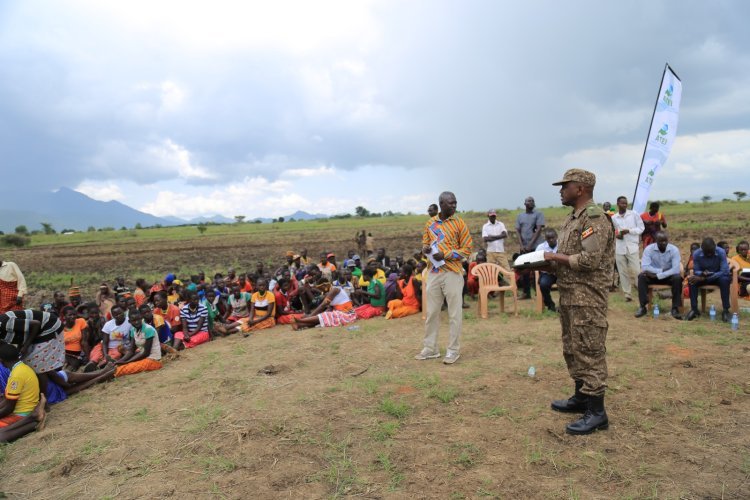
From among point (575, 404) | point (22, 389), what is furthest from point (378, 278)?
point (22, 389)

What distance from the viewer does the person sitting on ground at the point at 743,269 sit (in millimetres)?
7526

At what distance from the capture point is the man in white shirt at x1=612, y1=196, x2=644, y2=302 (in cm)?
859

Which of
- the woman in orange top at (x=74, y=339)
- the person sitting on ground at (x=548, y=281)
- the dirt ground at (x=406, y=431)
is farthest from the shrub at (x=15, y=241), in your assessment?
the person sitting on ground at (x=548, y=281)

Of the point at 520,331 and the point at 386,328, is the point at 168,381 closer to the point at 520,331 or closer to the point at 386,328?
the point at 386,328

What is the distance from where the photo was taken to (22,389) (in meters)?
4.94

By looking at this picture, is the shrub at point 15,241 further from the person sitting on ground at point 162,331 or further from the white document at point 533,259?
the white document at point 533,259

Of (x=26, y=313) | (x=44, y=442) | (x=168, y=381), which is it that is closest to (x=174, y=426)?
(x=44, y=442)

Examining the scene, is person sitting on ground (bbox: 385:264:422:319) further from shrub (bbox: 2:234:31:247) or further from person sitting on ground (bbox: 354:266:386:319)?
shrub (bbox: 2:234:31:247)

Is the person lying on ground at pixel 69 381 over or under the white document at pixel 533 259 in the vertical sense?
under

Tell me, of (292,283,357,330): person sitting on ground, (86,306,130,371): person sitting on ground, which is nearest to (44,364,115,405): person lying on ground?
(86,306,130,371): person sitting on ground

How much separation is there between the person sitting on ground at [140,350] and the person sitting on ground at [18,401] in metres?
1.50

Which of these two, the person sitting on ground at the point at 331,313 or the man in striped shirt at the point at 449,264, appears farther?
the person sitting on ground at the point at 331,313

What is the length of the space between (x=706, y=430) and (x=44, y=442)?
5937 mm

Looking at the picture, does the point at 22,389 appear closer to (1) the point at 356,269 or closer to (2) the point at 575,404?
(2) the point at 575,404
